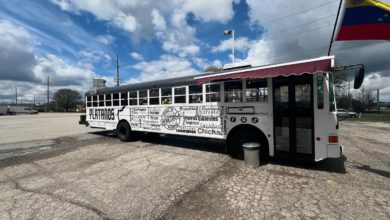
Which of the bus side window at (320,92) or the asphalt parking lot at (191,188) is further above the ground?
the bus side window at (320,92)

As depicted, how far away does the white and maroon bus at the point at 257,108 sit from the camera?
4980 mm

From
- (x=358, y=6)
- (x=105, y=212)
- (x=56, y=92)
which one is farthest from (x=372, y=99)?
(x=56, y=92)

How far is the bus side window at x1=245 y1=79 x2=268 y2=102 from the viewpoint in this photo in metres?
5.73

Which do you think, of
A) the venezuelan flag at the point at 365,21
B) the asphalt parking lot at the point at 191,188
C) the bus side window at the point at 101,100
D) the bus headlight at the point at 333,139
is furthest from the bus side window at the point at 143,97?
the venezuelan flag at the point at 365,21

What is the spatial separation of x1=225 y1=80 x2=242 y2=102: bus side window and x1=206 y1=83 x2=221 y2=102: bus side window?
0.89 ft

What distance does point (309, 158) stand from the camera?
519 centimetres

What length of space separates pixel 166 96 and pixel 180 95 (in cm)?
71

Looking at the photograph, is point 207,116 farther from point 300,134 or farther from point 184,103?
point 300,134

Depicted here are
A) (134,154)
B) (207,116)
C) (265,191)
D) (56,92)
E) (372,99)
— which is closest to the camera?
(265,191)

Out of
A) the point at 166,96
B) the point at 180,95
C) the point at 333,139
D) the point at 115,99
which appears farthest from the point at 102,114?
the point at 333,139

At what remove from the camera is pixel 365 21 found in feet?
17.8

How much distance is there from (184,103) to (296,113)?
358cm

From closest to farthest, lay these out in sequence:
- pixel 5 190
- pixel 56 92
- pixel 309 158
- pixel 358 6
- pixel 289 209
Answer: pixel 289 209 < pixel 5 190 < pixel 309 158 < pixel 358 6 < pixel 56 92

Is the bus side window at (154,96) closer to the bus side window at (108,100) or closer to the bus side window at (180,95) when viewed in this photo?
the bus side window at (180,95)
